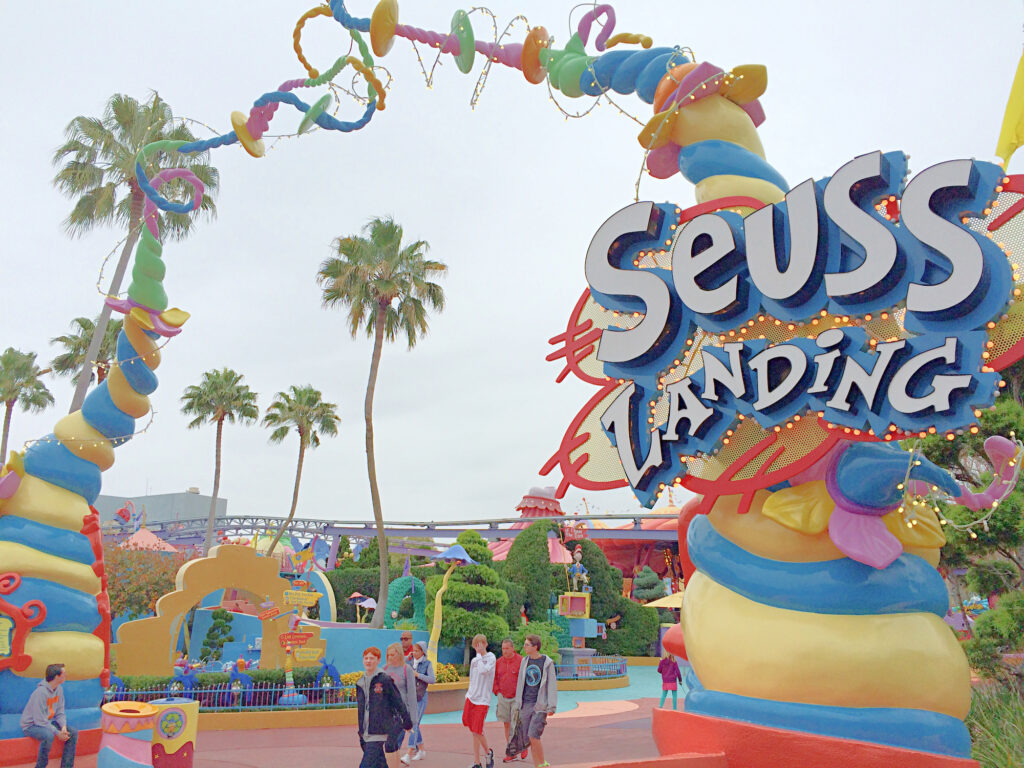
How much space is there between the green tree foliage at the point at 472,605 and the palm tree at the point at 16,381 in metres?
26.6

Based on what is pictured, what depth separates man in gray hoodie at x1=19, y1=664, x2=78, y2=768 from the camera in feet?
27.1

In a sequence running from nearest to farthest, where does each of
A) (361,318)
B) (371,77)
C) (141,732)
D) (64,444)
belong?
(141,732), (371,77), (64,444), (361,318)

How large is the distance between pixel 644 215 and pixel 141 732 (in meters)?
7.26

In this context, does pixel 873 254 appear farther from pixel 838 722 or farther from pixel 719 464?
pixel 838 722

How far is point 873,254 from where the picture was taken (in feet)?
21.3

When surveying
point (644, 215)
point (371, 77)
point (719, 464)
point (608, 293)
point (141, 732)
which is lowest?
point (141, 732)

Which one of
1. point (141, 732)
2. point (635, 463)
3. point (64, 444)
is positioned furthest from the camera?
point (64, 444)

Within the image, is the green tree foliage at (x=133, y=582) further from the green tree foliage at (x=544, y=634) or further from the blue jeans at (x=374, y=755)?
the blue jeans at (x=374, y=755)

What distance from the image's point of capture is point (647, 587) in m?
34.7

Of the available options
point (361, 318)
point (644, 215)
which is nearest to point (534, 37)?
point (644, 215)

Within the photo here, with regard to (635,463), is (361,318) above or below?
above

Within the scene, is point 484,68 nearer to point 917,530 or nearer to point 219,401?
point 917,530

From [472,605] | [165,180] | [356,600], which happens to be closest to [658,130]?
[165,180]

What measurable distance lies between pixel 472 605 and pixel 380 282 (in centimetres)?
1015
